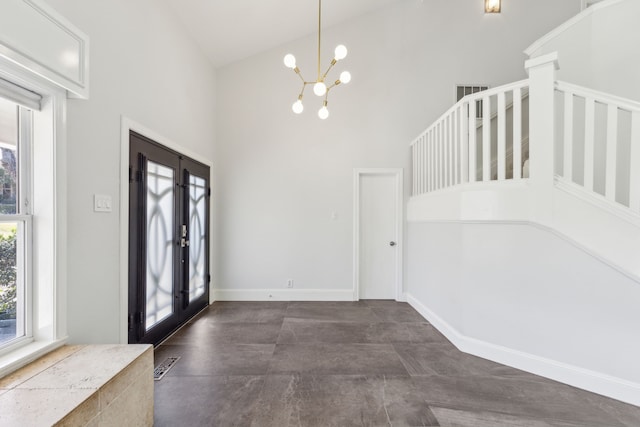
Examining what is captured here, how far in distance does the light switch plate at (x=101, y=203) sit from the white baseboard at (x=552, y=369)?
347cm

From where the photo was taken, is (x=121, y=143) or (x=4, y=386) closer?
(x=4, y=386)

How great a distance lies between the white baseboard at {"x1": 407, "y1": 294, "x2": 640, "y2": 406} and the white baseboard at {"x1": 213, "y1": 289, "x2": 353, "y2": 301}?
1678 mm

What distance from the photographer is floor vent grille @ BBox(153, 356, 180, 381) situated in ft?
7.32

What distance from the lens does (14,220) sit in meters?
1.53

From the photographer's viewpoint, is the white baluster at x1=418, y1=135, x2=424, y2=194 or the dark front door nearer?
the dark front door

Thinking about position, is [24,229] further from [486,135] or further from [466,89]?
[466,89]

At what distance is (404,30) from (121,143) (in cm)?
432

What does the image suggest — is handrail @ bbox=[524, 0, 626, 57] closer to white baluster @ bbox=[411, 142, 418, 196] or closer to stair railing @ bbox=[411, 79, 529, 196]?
stair railing @ bbox=[411, 79, 529, 196]

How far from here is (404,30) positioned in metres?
4.23

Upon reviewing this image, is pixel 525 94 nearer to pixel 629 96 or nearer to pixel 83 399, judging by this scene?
pixel 629 96

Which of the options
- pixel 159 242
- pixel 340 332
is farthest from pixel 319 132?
pixel 340 332

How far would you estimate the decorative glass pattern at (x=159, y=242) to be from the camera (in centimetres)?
261

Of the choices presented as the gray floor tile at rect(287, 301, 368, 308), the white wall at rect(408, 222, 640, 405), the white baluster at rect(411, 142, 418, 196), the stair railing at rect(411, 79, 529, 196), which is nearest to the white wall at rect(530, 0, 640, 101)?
the stair railing at rect(411, 79, 529, 196)

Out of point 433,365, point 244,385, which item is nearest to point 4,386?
point 244,385
